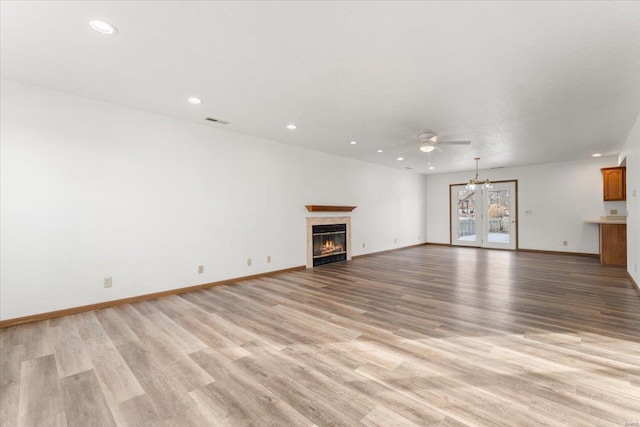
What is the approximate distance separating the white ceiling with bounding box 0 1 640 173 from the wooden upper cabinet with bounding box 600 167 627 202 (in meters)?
3.24

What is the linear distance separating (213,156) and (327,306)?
3069 millimetres

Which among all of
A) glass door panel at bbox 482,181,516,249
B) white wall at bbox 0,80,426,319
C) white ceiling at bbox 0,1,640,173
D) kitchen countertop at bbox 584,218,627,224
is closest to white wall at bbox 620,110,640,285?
white ceiling at bbox 0,1,640,173

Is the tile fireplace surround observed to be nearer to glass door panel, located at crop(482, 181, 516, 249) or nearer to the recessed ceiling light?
the recessed ceiling light

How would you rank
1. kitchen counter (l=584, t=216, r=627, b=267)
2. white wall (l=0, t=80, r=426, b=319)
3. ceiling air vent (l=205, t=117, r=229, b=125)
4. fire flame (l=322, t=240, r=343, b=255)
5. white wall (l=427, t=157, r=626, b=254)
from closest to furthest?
white wall (l=0, t=80, r=426, b=319) < ceiling air vent (l=205, t=117, r=229, b=125) < kitchen counter (l=584, t=216, r=627, b=267) < fire flame (l=322, t=240, r=343, b=255) < white wall (l=427, t=157, r=626, b=254)

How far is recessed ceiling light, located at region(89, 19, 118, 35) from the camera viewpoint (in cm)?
212

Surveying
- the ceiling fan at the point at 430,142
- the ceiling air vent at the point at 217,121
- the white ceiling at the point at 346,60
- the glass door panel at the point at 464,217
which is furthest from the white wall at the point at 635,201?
the ceiling air vent at the point at 217,121

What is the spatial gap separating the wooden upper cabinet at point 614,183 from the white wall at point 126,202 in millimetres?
7332

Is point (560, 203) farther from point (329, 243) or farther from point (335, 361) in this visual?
point (335, 361)

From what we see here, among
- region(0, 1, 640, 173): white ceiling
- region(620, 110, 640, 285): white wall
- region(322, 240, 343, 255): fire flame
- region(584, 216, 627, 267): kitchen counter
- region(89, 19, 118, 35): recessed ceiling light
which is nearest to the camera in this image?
region(0, 1, 640, 173): white ceiling

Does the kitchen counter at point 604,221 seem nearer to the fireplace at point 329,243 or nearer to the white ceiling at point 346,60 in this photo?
the white ceiling at point 346,60

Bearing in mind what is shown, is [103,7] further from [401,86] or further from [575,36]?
[575,36]

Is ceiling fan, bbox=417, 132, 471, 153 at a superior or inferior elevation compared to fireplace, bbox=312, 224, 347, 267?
superior

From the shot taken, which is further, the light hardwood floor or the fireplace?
the fireplace

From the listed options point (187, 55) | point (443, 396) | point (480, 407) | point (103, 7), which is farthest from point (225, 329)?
point (103, 7)
